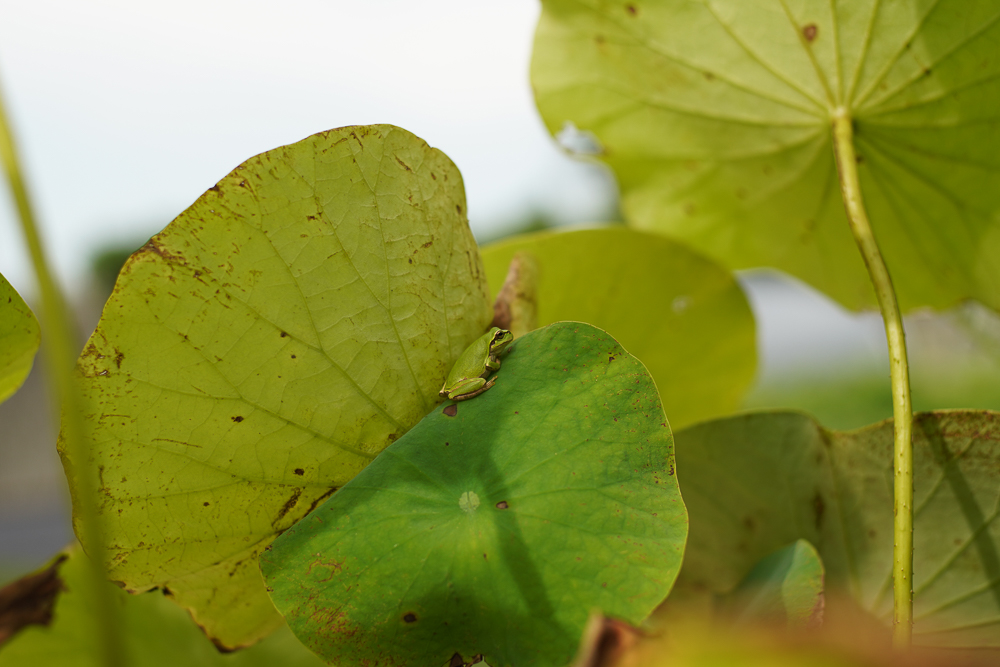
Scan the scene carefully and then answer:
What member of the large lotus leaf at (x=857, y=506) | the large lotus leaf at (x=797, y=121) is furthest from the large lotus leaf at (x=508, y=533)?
the large lotus leaf at (x=797, y=121)

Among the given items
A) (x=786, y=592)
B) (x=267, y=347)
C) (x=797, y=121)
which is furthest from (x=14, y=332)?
(x=797, y=121)

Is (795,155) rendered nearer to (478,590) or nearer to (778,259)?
(778,259)

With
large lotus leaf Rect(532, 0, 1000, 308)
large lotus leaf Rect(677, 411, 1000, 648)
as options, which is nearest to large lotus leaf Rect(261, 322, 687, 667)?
large lotus leaf Rect(677, 411, 1000, 648)

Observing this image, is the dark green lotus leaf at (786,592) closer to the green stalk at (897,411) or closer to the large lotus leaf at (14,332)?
the green stalk at (897,411)

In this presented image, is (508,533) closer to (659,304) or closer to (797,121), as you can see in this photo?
(659,304)

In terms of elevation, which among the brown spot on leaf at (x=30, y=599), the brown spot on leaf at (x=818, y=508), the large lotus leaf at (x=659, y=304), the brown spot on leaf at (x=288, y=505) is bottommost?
the brown spot on leaf at (x=30, y=599)

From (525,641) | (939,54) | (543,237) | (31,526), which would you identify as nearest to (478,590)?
(525,641)
